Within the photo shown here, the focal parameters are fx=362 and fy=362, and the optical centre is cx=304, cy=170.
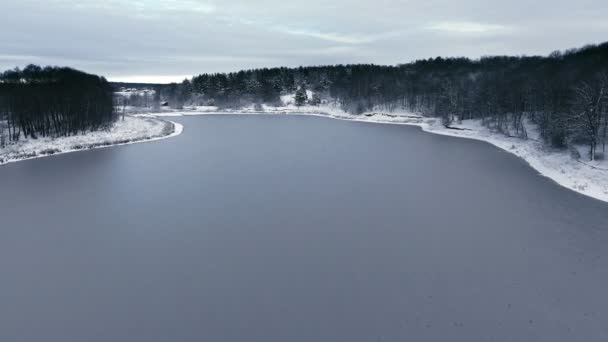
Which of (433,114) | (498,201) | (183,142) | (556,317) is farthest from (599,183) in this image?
(433,114)

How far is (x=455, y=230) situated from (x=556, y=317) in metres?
5.60

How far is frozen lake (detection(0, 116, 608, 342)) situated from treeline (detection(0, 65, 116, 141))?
2096cm

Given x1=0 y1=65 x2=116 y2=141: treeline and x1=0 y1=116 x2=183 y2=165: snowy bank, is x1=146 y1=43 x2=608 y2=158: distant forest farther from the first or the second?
x1=0 y1=65 x2=116 y2=141: treeline

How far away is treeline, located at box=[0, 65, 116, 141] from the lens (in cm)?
3875

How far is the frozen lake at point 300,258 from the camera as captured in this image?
8023 mm

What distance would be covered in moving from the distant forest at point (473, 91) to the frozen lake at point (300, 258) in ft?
41.0

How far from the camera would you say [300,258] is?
11.3 metres

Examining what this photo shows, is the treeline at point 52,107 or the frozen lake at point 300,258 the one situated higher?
the treeline at point 52,107

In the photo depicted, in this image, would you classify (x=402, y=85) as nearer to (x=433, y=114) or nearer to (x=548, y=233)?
(x=433, y=114)

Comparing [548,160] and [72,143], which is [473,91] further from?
[72,143]

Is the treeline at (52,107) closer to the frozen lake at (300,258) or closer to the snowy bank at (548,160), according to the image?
the frozen lake at (300,258)

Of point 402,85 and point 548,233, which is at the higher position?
point 402,85

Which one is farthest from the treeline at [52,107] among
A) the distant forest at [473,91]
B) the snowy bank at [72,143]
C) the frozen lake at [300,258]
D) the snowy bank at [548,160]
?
the distant forest at [473,91]

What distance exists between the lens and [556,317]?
8.23m
